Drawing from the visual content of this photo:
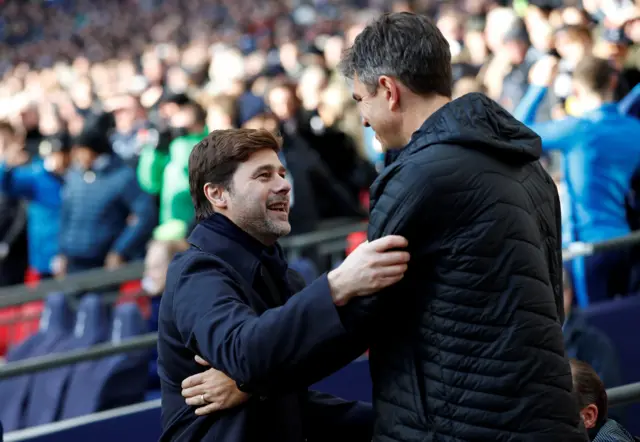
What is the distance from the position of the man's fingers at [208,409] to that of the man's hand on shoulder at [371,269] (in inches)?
16.3

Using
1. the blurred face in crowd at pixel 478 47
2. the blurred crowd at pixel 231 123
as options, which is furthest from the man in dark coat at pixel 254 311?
the blurred face in crowd at pixel 478 47

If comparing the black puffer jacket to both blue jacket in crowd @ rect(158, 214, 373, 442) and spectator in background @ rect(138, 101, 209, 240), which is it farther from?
spectator in background @ rect(138, 101, 209, 240)

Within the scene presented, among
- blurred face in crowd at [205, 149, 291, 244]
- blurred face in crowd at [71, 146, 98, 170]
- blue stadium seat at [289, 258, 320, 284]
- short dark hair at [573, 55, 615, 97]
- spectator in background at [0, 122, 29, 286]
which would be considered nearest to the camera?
blurred face in crowd at [205, 149, 291, 244]

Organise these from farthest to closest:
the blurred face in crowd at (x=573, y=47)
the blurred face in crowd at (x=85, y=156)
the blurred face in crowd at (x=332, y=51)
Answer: the blurred face in crowd at (x=332, y=51) < the blurred face in crowd at (x=85, y=156) < the blurred face in crowd at (x=573, y=47)

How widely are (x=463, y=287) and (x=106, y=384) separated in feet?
11.5

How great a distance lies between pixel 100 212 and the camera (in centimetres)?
834

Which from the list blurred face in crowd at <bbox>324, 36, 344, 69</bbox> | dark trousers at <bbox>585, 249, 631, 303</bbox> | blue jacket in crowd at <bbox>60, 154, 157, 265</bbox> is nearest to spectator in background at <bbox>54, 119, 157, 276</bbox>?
blue jacket in crowd at <bbox>60, 154, 157, 265</bbox>

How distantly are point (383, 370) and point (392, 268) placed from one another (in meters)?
0.25

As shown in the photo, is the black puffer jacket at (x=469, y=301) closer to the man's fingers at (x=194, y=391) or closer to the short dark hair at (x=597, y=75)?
the man's fingers at (x=194, y=391)

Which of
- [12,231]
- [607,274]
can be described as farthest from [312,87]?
[607,274]

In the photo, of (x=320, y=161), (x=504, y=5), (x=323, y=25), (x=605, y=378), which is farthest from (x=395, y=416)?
(x=323, y=25)

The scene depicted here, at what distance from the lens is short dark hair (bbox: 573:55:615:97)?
5.52 meters

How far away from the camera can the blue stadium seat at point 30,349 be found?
221 inches

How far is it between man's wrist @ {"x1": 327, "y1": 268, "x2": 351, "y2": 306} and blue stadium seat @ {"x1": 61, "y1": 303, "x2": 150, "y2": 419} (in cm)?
332
